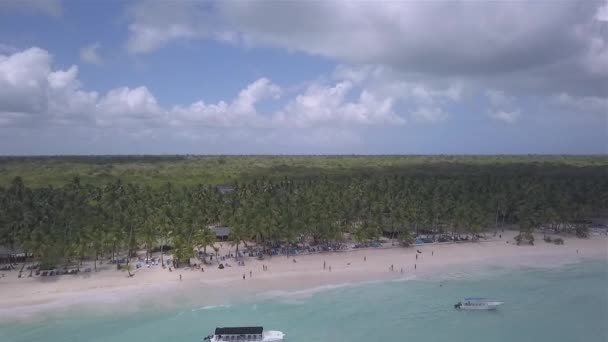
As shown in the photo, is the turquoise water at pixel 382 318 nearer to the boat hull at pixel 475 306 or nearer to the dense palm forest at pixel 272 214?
the boat hull at pixel 475 306

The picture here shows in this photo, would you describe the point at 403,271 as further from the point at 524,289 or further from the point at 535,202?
the point at 535,202

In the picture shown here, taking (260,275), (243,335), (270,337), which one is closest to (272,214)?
(260,275)

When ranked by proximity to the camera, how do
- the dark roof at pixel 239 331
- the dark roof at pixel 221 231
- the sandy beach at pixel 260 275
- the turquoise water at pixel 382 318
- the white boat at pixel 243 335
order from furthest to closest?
the dark roof at pixel 221 231
the sandy beach at pixel 260 275
the turquoise water at pixel 382 318
the dark roof at pixel 239 331
the white boat at pixel 243 335

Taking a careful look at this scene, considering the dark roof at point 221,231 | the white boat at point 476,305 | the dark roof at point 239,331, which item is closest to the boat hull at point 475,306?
the white boat at point 476,305

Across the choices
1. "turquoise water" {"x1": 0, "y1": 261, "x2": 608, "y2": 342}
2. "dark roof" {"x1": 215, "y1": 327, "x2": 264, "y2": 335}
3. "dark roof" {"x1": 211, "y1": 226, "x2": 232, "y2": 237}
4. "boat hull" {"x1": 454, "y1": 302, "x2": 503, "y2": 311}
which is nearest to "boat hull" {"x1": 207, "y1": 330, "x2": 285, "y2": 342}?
"dark roof" {"x1": 215, "y1": 327, "x2": 264, "y2": 335}

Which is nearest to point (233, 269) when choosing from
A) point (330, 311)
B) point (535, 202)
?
point (330, 311)

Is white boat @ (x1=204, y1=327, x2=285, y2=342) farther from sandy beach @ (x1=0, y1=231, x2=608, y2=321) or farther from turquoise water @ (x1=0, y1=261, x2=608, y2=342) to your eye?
sandy beach @ (x1=0, y1=231, x2=608, y2=321)

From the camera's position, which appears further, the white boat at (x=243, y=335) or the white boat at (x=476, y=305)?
the white boat at (x=476, y=305)
